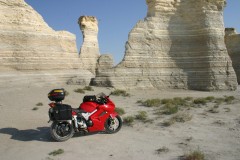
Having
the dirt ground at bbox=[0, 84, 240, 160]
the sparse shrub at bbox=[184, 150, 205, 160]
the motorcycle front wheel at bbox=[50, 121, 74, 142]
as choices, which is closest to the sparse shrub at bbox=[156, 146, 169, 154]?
the dirt ground at bbox=[0, 84, 240, 160]

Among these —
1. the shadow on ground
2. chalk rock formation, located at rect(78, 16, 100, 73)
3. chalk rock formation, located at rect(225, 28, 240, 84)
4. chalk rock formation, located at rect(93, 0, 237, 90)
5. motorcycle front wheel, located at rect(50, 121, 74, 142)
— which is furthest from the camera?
chalk rock formation, located at rect(78, 16, 100, 73)

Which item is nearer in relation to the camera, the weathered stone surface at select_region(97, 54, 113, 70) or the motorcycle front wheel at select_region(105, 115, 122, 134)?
the motorcycle front wheel at select_region(105, 115, 122, 134)

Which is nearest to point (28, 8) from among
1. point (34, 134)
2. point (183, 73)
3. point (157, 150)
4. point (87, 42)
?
point (183, 73)

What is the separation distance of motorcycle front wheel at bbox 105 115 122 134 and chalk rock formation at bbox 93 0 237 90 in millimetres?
10307

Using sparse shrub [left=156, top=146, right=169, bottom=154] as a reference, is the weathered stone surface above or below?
above

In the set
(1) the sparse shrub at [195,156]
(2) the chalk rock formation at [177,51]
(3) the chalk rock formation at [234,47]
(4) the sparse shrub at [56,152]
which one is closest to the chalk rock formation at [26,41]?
(2) the chalk rock formation at [177,51]

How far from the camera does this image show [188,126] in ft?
26.9

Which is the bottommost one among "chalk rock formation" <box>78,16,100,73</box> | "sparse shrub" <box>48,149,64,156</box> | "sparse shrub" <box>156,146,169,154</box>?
"sparse shrub" <box>48,149,64,156</box>

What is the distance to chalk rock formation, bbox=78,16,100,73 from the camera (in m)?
34.3

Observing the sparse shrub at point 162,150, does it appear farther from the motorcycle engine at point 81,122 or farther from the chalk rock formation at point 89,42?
the chalk rock formation at point 89,42

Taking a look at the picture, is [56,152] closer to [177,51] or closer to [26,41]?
[26,41]

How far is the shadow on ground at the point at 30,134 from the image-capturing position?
7.19 metres

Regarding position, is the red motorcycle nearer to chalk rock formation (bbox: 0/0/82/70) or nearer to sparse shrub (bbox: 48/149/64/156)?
sparse shrub (bbox: 48/149/64/156)

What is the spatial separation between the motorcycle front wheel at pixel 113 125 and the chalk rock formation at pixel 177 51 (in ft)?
33.8
